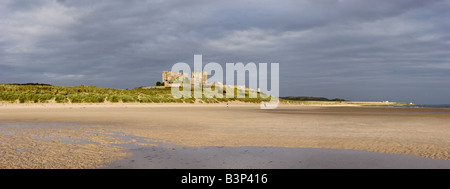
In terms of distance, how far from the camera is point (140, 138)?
1310 centimetres

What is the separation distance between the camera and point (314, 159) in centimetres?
898

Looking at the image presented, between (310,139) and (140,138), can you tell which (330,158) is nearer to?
(310,139)

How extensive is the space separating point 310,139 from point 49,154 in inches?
375
